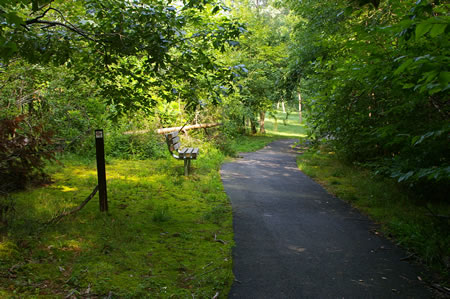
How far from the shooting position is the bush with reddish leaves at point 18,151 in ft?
18.7

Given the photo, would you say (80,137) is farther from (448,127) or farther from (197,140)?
(448,127)

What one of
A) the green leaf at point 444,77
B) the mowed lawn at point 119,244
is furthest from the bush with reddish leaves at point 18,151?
the green leaf at point 444,77

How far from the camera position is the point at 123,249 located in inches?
191

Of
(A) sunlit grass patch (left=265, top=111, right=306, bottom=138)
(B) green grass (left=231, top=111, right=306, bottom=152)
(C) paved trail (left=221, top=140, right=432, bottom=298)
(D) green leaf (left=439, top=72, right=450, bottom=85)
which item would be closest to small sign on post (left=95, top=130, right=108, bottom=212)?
(C) paved trail (left=221, top=140, right=432, bottom=298)

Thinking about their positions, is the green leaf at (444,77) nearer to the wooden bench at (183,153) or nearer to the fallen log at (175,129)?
the wooden bench at (183,153)

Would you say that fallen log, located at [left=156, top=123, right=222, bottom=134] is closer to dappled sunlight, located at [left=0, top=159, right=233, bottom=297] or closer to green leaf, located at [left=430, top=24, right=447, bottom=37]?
dappled sunlight, located at [left=0, top=159, right=233, bottom=297]

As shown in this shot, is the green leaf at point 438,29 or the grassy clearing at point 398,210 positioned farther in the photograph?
the grassy clearing at point 398,210

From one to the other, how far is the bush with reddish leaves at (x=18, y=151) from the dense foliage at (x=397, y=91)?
17.1 feet

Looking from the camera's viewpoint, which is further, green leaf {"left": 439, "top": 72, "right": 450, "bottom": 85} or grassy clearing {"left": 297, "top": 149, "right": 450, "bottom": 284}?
grassy clearing {"left": 297, "top": 149, "right": 450, "bottom": 284}

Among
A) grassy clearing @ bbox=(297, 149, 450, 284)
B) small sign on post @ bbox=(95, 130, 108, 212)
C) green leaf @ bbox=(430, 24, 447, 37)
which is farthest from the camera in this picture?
small sign on post @ bbox=(95, 130, 108, 212)

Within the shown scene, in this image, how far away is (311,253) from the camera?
5043 mm

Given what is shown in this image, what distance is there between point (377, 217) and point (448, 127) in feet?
12.3

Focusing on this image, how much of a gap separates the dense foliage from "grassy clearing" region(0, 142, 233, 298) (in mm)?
2920

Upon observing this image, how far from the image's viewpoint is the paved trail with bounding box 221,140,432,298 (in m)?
4.00
